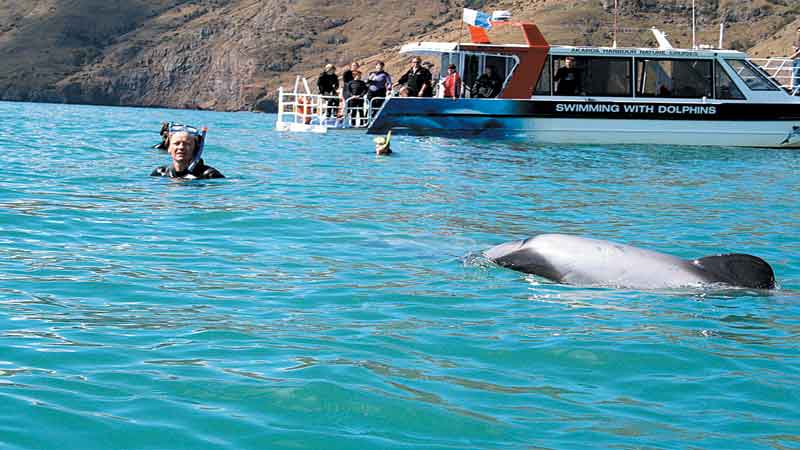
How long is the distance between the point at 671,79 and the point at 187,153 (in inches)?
592

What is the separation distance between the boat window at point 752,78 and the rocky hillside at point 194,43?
217ft

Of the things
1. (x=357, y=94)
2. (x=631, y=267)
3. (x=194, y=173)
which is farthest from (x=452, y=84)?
(x=631, y=267)

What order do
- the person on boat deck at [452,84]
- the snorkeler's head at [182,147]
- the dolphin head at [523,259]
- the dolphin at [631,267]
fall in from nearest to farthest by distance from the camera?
the dolphin at [631,267], the dolphin head at [523,259], the snorkeler's head at [182,147], the person on boat deck at [452,84]

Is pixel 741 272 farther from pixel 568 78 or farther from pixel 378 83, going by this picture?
pixel 378 83

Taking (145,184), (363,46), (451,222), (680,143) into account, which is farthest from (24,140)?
(363,46)

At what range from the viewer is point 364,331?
5293mm

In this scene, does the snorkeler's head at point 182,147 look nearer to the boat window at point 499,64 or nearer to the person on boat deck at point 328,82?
the boat window at point 499,64

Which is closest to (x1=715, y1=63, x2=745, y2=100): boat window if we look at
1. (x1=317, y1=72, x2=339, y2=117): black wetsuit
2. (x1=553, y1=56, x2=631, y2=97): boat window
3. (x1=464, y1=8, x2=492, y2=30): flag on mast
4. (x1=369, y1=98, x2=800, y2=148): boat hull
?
(x1=369, y1=98, x2=800, y2=148): boat hull

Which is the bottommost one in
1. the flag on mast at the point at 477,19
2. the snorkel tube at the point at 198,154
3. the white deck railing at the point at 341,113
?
the snorkel tube at the point at 198,154

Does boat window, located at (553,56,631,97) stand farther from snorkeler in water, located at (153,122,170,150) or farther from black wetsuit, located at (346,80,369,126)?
snorkeler in water, located at (153,122,170,150)

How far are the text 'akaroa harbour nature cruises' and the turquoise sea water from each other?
12.7 metres

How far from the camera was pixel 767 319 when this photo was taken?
588cm

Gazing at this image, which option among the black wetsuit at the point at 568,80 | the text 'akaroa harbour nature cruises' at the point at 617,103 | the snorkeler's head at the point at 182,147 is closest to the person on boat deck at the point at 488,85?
the text 'akaroa harbour nature cruises' at the point at 617,103

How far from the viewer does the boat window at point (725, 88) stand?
24109 mm
